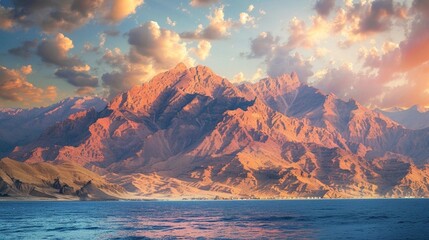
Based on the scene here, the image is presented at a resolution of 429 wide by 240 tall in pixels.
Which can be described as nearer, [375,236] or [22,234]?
[375,236]

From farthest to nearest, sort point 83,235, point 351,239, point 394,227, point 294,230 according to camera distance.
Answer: point 394,227
point 294,230
point 83,235
point 351,239

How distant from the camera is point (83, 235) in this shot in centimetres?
15912

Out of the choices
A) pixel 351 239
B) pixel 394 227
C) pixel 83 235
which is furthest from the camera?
pixel 394 227

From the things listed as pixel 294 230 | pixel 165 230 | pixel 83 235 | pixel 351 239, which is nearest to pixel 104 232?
pixel 83 235

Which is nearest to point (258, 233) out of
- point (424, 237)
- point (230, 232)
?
point (230, 232)

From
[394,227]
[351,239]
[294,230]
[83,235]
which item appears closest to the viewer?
[351,239]

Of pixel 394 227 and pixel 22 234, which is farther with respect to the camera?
pixel 394 227

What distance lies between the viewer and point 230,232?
538 ft

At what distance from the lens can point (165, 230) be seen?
17350 cm

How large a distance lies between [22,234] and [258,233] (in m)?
76.5

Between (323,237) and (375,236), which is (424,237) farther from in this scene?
(323,237)

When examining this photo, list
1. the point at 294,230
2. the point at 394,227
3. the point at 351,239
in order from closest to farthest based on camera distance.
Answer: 1. the point at 351,239
2. the point at 294,230
3. the point at 394,227

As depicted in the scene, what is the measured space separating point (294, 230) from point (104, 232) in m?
64.6

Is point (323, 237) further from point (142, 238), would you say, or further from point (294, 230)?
point (142, 238)
